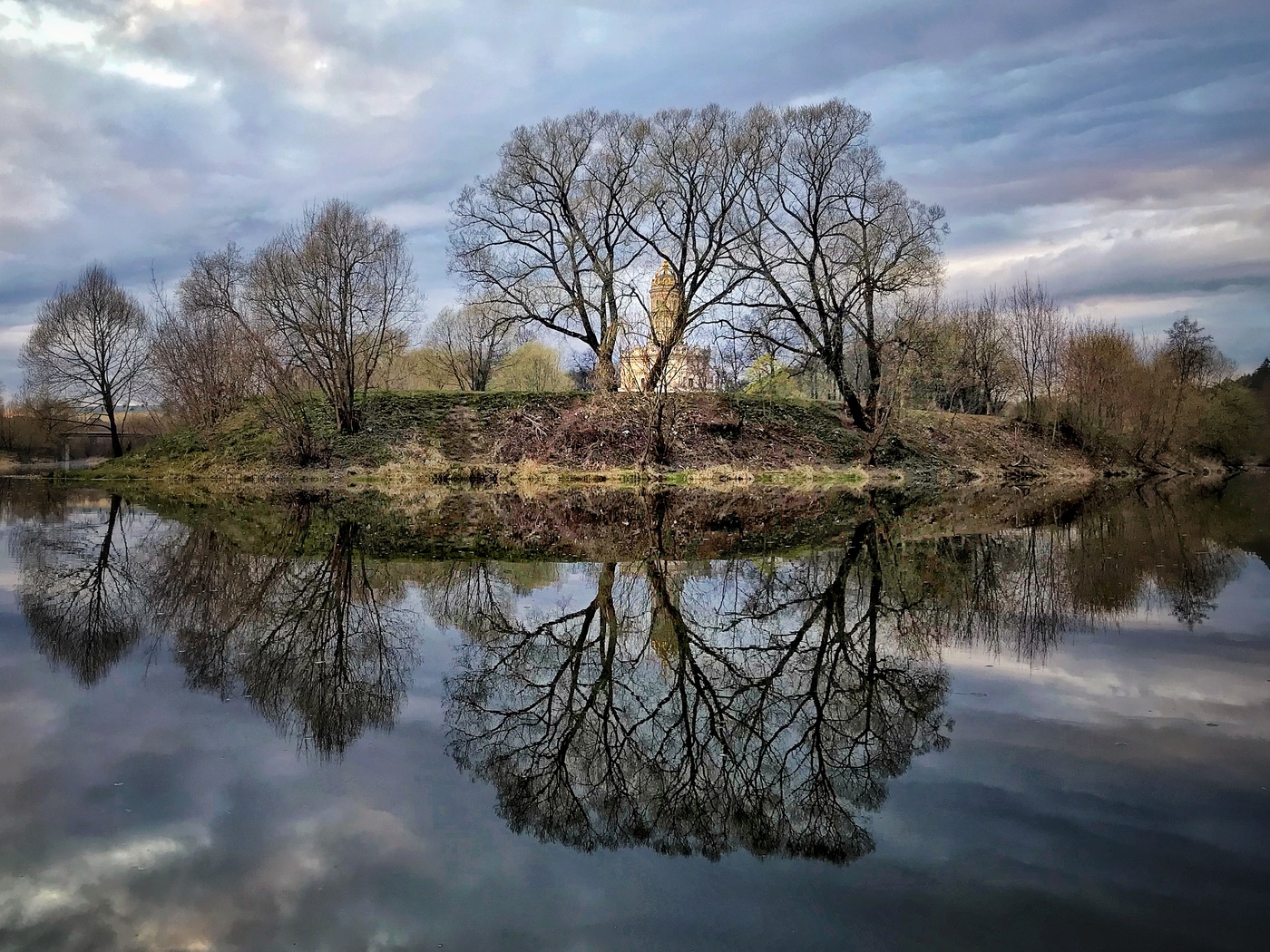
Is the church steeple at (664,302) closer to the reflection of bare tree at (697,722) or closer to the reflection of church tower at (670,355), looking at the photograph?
the reflection of church tower at (670,355)

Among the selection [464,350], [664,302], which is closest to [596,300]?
[664,302]

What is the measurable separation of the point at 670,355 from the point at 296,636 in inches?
933

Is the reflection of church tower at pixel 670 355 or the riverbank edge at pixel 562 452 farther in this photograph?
the reflection of church tower at pixel 670 355

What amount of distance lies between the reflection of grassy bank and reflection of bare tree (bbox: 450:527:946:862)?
19.9m

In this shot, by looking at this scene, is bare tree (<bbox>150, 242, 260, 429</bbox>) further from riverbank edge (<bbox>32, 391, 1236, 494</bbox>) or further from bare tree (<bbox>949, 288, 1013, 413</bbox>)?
bare tree (<bbox>949, 288, 1013, 413</bbox>)

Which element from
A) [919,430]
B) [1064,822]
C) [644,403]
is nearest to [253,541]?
[1064,822]

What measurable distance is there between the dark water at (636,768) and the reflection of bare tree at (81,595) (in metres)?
0.08

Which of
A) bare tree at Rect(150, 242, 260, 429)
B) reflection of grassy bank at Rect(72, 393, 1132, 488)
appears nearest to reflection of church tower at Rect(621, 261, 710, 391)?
reflection of grassy bank at Rect(72, 393, 1132, 488)

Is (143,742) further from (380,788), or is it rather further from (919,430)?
(919,430)

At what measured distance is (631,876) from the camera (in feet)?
10.1

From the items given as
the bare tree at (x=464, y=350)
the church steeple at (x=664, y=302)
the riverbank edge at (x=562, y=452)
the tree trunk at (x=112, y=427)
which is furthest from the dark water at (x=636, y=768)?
the bare tree at (x=464, y=350)

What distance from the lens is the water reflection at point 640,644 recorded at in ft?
12.5

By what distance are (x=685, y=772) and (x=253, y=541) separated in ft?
34.2

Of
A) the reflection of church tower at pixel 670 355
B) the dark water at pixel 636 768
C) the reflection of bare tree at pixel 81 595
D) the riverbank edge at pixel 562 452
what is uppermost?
the reflection of church tower at pixel 670 355
